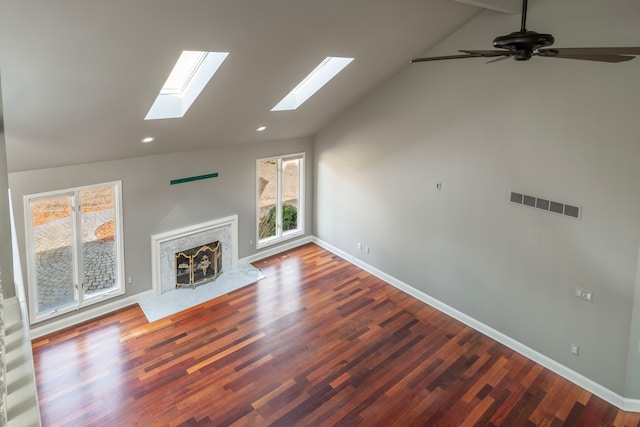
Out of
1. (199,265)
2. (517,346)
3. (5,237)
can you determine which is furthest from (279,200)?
(5,237)

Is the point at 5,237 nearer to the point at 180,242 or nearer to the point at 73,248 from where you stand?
the point at 73,248

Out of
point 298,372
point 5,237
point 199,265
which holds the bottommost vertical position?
point 298,372

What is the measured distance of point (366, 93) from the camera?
6844mm

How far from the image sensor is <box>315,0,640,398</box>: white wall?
445 centimetres

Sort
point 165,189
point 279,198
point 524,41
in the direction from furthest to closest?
point 279,198
point 165,189
point 524,41

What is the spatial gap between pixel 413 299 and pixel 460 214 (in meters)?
1.60

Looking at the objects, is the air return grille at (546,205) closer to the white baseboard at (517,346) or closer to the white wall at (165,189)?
the white baseboard at (517,346)

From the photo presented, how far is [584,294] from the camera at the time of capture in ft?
16.0

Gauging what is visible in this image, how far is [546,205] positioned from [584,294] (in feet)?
3.41

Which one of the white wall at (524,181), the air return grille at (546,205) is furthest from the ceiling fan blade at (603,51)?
the air return grille at (546,205)

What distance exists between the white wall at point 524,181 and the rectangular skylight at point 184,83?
293 centimetres

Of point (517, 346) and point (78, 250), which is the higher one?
point (78, 250)

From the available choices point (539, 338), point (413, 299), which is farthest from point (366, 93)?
point (539, 338)

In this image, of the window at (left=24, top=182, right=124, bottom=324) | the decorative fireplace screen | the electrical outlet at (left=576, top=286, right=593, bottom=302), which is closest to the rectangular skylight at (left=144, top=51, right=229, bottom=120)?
the window at (left=24, top=182, right=124, bottom=324)
